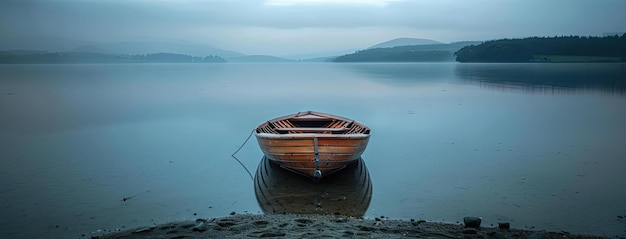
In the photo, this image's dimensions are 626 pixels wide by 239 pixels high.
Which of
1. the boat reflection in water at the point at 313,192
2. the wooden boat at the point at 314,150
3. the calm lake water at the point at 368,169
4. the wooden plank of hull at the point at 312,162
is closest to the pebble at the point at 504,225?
the calm lake water at the point at 368,169

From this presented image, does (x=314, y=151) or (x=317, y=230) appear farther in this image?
(x=314, y=151)

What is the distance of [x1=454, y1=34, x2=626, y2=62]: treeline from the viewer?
122 metres

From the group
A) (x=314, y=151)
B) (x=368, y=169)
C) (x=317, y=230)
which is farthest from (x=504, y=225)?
(x=368, y=169)

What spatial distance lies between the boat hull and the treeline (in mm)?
127519

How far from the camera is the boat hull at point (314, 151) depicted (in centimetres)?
918

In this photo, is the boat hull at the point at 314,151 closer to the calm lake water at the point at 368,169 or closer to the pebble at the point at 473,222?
the calm lake water at the point at 368,169

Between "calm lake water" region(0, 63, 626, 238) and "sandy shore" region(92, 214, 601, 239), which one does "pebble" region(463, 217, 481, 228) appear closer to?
"sandy shore" region(92, 214, 601, 239)

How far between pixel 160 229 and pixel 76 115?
16599 millimetres

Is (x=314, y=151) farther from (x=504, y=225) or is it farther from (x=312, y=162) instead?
(x=504, y=225)

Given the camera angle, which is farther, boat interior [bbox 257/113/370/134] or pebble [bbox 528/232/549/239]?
boat interior [bbox 257/113/370/134]

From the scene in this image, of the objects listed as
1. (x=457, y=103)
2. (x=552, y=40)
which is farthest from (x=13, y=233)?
(x=552, y=40)

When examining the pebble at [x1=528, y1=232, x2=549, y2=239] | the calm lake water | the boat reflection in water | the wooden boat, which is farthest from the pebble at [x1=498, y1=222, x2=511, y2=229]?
the wooden boat

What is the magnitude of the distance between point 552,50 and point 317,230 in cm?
14672

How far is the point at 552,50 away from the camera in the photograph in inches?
5330
